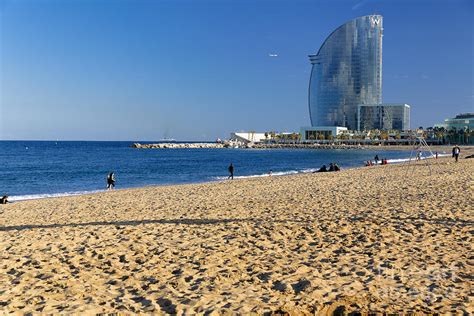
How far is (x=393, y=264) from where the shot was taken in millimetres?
5988

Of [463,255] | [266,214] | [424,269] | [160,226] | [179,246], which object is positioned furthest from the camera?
[266,214]

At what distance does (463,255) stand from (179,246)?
448 centimetres

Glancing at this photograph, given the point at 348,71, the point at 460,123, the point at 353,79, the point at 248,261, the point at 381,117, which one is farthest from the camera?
the point at 381,117

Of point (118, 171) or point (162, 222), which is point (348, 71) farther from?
point (162, 222)

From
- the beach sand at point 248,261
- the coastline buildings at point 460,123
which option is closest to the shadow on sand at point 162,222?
the beach sand at point 248,261

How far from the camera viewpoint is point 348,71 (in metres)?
165

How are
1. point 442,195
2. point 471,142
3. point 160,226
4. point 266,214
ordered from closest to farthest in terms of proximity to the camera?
point 160,226
point 266,214
point 442,195
point 471,142

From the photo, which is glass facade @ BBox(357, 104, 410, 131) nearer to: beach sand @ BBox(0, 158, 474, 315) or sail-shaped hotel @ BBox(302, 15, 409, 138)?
sail-shaped hotel @ BBox(302, 15, 409, 138)

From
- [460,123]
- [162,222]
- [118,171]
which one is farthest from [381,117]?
[162,222]

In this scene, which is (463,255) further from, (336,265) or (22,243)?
(22,243)

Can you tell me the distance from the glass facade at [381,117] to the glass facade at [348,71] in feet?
8.93

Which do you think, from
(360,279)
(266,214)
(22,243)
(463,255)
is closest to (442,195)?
(266,214)

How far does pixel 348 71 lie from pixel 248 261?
168 meters

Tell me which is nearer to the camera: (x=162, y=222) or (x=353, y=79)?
(x=162, y=222)
